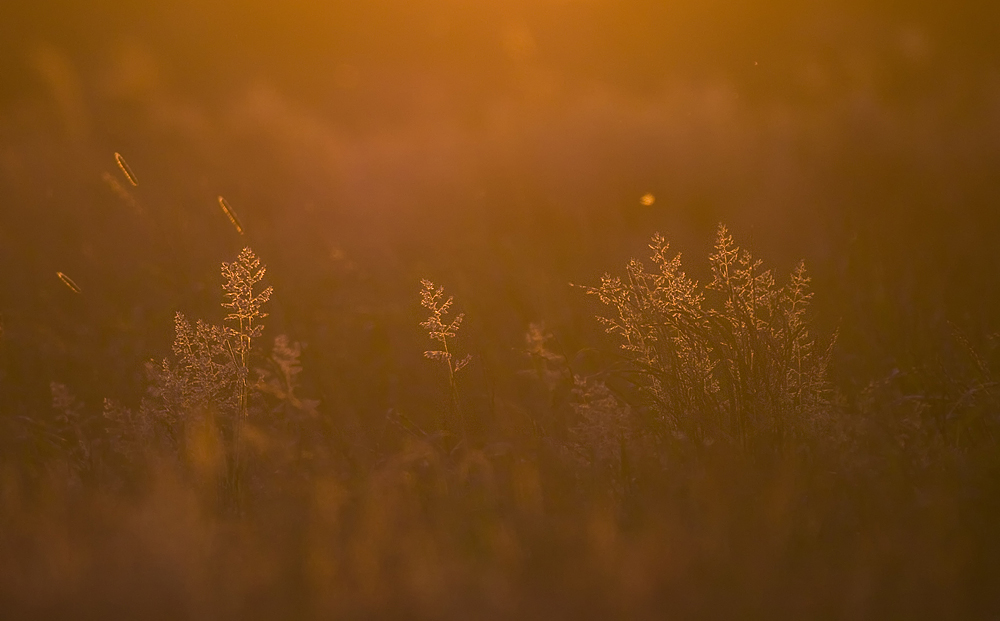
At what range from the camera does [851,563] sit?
1758 millimetres

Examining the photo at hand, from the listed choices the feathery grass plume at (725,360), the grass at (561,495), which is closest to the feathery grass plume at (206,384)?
the grass at (561,495)

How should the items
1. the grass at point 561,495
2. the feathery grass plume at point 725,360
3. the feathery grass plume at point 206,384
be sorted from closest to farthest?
the grass at point 561,495
the feathery grass plume at point 725,360
the feathery grass plume at point 206,384

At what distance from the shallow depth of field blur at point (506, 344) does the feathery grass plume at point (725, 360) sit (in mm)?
13

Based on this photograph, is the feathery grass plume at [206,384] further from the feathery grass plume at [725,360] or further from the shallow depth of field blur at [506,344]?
the feathery grass plume at [725,360]

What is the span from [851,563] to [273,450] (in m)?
1.45

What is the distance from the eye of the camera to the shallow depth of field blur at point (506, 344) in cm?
185

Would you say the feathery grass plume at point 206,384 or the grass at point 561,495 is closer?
the grass at point 561,495

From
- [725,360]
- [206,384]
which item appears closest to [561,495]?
[725,360]

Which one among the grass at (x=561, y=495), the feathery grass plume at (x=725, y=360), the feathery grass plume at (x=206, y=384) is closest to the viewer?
the grass at (x=561, y=495)

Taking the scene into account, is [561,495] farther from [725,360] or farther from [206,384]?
[206,384]

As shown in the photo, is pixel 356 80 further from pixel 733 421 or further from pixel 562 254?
pixel 733 421

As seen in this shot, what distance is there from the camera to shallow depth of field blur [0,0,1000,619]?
72.8 inches

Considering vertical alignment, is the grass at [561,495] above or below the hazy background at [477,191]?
below

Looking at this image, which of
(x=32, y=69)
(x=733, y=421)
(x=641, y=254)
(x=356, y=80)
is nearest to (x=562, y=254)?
(x=641, y=254)
